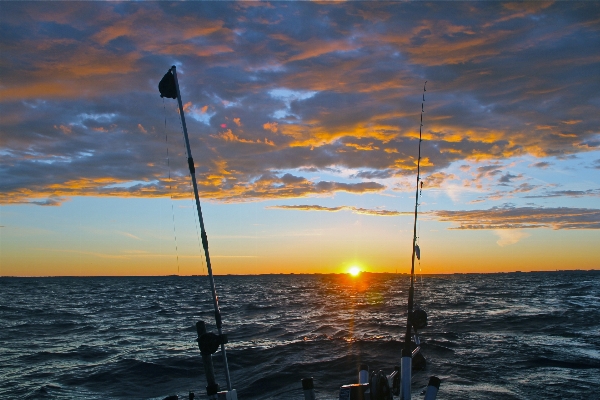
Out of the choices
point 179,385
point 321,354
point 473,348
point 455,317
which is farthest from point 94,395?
point 455,317

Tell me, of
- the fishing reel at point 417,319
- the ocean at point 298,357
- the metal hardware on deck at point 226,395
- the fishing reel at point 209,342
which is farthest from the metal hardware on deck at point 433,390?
Result: the ocean at point 298,357

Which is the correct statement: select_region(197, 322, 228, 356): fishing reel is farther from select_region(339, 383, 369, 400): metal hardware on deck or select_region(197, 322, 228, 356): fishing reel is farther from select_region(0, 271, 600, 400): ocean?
select_region(0, 271, 600, 400): ocean

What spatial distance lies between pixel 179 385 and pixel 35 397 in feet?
12.2

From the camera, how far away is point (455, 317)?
28.6m

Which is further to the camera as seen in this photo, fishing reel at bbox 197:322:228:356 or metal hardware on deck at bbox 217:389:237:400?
fishing reel at bbox 197:322:228:356

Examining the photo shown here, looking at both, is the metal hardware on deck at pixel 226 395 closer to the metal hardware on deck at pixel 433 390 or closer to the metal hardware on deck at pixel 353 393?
the metal hardware on deck at pixel 353 393

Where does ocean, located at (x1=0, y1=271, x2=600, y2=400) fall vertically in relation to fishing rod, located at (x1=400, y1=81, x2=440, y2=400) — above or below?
below

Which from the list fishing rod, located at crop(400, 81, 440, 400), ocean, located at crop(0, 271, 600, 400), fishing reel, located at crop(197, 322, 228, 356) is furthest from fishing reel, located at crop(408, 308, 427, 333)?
ocean, located at crop(0, 271, 600, 400)

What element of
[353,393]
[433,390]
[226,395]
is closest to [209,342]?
[226,395]

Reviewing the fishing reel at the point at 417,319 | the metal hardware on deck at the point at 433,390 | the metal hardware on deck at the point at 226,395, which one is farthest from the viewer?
the fishing reel at the point at 417,319

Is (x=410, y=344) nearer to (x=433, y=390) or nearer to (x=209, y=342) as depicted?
(x=433, y=390)

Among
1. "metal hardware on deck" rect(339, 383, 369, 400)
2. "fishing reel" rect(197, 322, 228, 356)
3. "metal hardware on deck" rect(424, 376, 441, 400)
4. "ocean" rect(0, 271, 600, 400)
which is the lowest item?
"ocean" rect(0, 271, 600, 400)

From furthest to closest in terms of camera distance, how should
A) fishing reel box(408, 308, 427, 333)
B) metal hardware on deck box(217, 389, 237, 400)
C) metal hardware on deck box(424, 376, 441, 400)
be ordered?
fishing reel box(408, 308, 427, 333)
metal hardware on deck box(424, 376, 441, 400)
metal hardware on deck box(217, 389, 237, 400)

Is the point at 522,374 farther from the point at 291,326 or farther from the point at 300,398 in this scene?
the point at 291,326
